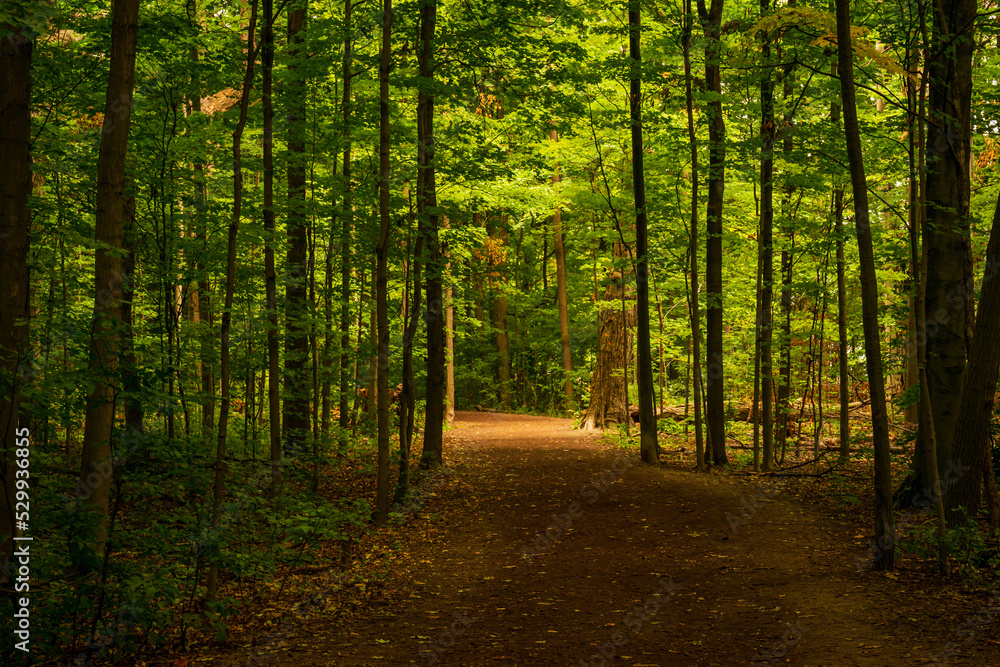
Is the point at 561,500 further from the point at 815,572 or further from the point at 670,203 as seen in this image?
the point at 670,203

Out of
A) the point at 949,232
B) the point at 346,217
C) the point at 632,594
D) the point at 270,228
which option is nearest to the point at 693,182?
the point at 949,232

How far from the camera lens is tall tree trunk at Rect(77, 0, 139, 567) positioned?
533 centimetres

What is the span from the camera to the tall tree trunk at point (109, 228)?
533cm

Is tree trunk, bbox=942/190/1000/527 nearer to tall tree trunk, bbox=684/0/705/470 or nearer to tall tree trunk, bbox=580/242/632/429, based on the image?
tall tree trunk, bbox=684/0/705/470

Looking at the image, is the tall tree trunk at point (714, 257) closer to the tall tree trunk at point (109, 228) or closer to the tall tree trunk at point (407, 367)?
the tall tree trunk at point (407, 367)

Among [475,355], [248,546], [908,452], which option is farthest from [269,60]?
[475,355]

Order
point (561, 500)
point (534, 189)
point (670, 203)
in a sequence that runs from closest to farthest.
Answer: point (561, 500), point (670, 203), point (534, 189)

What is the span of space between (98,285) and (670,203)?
1283cm

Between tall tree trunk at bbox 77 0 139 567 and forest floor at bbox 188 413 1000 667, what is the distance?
1656 mm

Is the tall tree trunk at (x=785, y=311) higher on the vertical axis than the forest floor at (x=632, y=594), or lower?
higher

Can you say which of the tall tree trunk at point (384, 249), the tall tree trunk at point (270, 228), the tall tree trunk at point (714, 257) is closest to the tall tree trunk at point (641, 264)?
the tall tree trunk at point (714, 257)

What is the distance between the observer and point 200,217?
30.8 feet

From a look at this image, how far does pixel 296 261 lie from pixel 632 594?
847 cm

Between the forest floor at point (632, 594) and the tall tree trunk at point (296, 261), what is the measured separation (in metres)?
2.96
